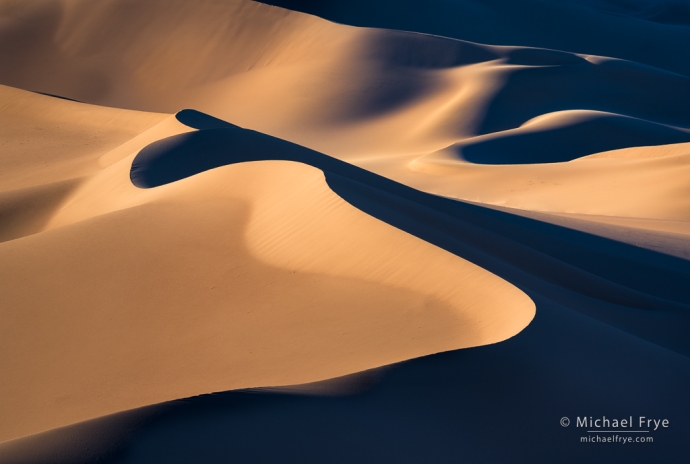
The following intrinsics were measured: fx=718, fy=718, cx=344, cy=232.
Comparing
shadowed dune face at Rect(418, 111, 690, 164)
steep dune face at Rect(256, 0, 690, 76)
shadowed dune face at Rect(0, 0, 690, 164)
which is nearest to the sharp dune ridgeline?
shadowed dune face at Rect(418, 111, 690, 164)

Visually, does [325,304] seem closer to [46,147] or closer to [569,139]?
[46,147]

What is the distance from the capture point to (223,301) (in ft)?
17.0

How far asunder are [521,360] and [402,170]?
39.3ft

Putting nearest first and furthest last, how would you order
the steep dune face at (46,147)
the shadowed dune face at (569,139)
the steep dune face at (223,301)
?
1. the steep dune face at (223,301)
2. the steep dune face at (46,147)
3. the shadowed dune face at (569,139)

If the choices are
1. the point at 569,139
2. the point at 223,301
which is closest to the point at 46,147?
the point at 223,301

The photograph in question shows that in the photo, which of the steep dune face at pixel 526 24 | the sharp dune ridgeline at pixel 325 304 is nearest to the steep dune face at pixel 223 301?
the sharp dune ridgeline at pixel 325 304

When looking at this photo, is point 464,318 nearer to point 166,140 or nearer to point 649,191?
point 166,140

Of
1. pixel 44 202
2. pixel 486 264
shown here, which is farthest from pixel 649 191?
pixel 44 202

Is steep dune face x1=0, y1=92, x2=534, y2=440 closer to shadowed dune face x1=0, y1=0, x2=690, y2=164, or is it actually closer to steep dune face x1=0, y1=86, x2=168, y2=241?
steep dune face x1=0, y1=86, x2=168, y2=241

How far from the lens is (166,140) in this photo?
1029 cm

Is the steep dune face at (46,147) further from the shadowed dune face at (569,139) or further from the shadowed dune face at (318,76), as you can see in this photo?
the shadowed dune face at (569,139)

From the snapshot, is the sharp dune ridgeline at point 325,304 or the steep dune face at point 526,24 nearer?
the sharp dune ridgeline at point 325,304

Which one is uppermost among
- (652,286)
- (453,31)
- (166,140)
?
(453,31)

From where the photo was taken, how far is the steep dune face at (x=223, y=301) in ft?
13.6
